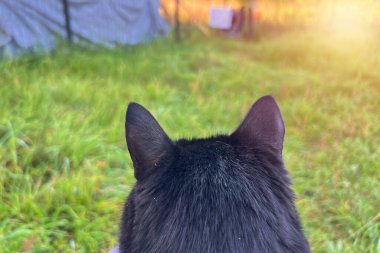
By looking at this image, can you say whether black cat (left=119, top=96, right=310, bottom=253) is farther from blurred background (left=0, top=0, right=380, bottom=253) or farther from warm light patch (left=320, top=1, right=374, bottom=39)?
warm light patch (left=320, top=1, right=374, bottom=39)

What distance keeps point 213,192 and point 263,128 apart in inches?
12.2

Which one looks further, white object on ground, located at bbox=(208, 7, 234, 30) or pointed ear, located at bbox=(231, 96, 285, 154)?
white object on ground, located at bbox=(208, 7, 234, 30)

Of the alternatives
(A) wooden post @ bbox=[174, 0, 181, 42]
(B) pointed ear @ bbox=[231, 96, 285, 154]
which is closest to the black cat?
(B) pointed ear @ bbox=[231, 96, 285, 154]

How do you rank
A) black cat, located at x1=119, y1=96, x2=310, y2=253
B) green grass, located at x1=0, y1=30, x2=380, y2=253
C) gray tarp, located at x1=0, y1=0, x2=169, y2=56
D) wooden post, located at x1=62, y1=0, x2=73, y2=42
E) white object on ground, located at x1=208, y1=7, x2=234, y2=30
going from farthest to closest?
1. white object on ground, located at x1=208, y1=7, x2=234, y2=30
2. wooden post, located at x1=62, y1=0, x2=73, y2=42
3. gray tarp, located at x1=0, y1=0, x2=169, y2=56
4. green grass, located at x1=0, y1=30, x2=380, y2=253
5. black cat, located at x1=119, y1=96, x2=310, y2=253

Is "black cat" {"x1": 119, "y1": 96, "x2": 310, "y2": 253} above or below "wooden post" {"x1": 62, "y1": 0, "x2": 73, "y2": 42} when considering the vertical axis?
below

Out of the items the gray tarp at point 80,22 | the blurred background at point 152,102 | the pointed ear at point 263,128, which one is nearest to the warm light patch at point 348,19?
the blurred background at point 152,102

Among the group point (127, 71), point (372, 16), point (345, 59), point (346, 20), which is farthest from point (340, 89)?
point (346, 20)

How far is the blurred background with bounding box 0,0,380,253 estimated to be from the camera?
198 cm

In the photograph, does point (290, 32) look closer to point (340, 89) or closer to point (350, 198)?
point (340, 89)

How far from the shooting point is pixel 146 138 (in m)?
1.01

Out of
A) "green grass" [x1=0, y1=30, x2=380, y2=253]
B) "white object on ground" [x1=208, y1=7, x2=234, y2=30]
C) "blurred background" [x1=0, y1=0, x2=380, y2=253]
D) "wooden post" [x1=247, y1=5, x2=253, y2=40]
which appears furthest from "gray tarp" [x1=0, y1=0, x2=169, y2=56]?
"wooden post" [x1=247, y1=5, x2=253, y2=40]

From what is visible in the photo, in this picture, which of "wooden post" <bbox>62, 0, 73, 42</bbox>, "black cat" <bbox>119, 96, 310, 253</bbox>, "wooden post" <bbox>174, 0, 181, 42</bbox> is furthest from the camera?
"wooden post" <bbox>174, 0, 181, 42</bbox>

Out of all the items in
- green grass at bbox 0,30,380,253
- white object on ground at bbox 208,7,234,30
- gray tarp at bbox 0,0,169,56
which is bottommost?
green grass at bbox 0,30,380,253

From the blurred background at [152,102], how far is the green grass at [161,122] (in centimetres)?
1
